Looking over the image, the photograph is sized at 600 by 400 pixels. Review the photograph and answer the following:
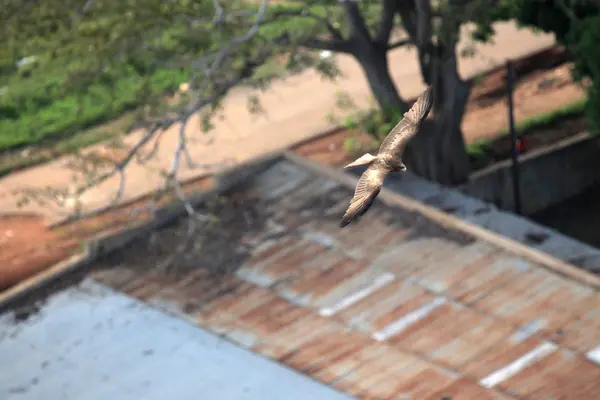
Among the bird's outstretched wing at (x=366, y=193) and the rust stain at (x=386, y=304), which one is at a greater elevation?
the bird's outstretched wing at (x=366, y=193)

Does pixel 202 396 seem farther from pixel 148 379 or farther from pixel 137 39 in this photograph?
pixel 137 39

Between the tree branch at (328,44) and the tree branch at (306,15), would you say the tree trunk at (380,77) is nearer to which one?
the tree branch at (328,44)

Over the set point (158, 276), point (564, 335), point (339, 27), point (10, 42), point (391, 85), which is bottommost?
point (564, 335)

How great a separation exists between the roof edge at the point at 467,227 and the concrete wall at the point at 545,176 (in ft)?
7.74

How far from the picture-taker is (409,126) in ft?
22.3

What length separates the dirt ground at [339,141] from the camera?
14.2 meters

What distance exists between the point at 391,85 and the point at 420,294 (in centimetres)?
413

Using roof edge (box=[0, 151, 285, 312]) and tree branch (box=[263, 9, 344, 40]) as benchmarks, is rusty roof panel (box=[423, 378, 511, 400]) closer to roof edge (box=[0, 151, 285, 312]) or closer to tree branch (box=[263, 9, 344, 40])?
tree branch (box=[263, 9, 344, 40])

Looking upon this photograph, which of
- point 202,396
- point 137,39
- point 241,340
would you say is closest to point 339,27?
point 137,39

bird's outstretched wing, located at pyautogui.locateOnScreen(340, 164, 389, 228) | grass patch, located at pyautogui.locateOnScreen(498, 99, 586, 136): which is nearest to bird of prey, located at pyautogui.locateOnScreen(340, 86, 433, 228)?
bird's outstretched wing, located at pyautogui.locateOnScreen(340, 164, 389, 228)

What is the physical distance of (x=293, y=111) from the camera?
60.0 ft

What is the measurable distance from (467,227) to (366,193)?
643 cm

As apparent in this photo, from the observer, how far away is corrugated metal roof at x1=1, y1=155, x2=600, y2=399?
988cm

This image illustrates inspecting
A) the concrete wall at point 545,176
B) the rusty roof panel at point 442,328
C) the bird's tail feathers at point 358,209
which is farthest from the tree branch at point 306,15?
the bird's tail feathers at point 358,209
